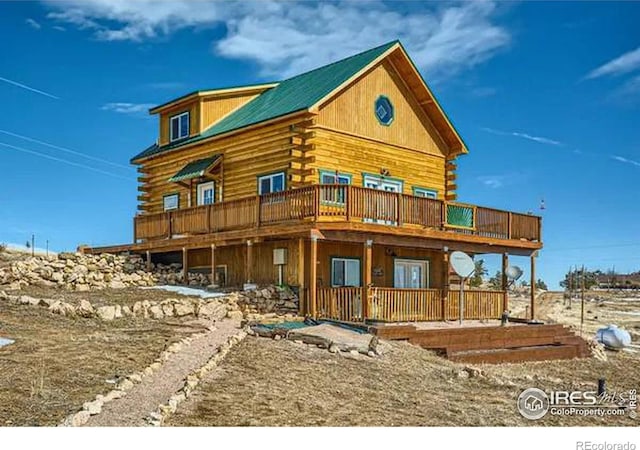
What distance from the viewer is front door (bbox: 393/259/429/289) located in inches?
830

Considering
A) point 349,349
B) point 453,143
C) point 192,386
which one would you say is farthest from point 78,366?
point 453,143

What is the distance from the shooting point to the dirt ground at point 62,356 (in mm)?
8555

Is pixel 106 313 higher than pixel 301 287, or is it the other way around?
pixel 301 287

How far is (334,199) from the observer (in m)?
16.7

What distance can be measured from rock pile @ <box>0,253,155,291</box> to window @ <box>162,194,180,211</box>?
1.95 meters

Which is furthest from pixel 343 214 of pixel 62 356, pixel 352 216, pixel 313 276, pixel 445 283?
pixel 62 356

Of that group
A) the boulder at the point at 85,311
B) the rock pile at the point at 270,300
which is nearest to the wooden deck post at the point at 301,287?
the rock pile at the point at 270,300

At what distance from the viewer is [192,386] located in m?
9.58

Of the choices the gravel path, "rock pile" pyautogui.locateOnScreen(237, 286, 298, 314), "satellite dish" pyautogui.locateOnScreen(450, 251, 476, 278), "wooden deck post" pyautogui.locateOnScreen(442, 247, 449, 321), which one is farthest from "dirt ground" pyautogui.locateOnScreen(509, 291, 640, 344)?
the gravel path

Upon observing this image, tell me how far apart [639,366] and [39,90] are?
14.4 meters

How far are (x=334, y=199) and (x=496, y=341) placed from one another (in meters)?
4.74

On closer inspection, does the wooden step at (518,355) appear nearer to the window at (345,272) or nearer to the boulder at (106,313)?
the window at (345,272)

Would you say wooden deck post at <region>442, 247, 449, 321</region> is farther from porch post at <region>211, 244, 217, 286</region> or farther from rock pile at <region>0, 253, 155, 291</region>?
rock pile at <region>0, 253, 155, 291</region>

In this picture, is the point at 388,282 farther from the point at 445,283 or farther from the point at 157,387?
the point at 157,387
